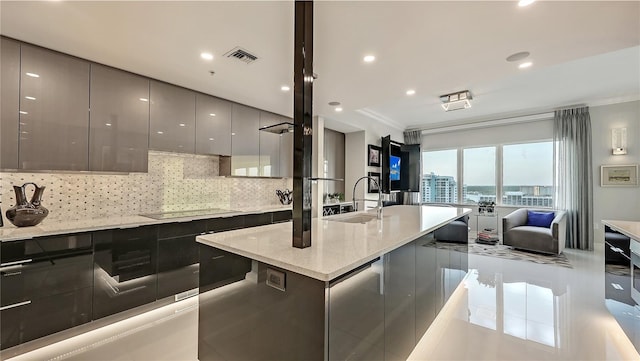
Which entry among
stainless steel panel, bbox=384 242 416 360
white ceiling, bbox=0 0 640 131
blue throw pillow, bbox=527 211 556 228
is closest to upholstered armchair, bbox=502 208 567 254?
blue throw pillow, bbox=527 211 556 228

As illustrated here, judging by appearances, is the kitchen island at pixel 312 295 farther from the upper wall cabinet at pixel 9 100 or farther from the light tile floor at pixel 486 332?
the upper wall cabinet at pixel 9 100

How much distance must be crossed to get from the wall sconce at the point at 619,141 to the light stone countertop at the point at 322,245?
5281 mm

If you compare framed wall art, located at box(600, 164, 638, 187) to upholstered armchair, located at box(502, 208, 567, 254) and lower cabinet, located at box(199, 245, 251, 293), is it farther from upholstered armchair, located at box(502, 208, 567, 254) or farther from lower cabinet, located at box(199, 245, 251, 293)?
lower cabinet, located at box(199, 245, 251, 293)

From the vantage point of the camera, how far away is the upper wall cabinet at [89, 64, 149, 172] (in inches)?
97.4

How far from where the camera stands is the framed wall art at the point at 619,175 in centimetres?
456

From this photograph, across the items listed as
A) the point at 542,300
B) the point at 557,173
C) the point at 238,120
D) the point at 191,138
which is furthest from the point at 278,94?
the point at 557,173

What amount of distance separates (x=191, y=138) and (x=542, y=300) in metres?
4.44

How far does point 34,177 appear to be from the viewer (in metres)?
2.31

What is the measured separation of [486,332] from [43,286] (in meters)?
3.58

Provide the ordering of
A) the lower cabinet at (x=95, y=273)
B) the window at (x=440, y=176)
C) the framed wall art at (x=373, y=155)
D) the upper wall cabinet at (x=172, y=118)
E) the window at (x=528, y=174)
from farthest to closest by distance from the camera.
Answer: the window at (x=440, y=176) < the framed wall art at (x=373, y=155) < the window at (x=528, y=174) < the upper wall cabinet at (x=172, y=118) < the lower cabinet at (x=95, y=273)

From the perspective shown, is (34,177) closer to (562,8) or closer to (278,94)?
(278,94)

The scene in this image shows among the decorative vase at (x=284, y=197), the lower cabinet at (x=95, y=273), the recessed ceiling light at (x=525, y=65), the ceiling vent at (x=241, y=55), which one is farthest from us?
the decorative vase at (x=284, y=197)

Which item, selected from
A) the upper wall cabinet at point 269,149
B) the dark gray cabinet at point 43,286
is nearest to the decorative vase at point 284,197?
the upper wall cabinet at point 269,149

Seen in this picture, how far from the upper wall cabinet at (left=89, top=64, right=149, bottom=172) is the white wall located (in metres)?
7.56
